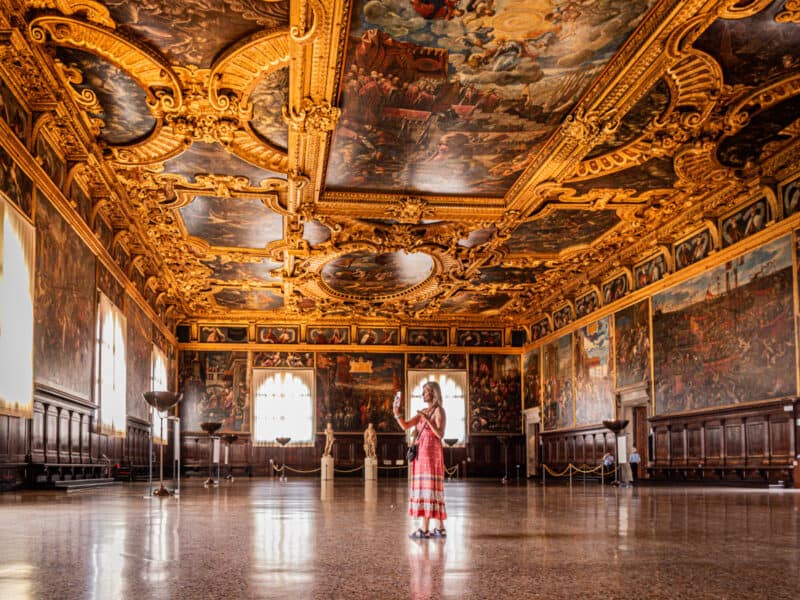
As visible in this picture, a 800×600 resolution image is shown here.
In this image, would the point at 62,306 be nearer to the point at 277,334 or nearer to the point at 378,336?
the point at 277,334

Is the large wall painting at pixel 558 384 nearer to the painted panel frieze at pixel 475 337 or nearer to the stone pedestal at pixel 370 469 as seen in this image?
the painted panel frieze at pixel 475 337

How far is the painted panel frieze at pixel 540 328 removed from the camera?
36666 millimetres

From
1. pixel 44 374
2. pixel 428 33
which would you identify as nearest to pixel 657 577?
pixel 428 33

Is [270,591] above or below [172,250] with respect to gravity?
below

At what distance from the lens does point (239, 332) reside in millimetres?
39031

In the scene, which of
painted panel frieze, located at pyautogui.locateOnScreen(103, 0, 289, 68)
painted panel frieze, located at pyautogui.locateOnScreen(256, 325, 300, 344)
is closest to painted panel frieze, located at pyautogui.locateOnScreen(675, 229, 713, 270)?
painted panel frieze, located at pyautogui.locateOnScreen(103, 0, 289, 68)

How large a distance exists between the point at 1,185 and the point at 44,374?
14.1ft

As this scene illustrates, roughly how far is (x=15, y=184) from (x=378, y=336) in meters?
26.5

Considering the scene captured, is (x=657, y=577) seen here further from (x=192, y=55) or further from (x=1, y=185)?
(x=1, y=185)

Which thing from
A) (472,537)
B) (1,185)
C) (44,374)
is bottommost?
(472,537)

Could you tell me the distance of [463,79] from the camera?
14.2 m

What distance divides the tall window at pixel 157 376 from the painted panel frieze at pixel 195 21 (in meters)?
18.9

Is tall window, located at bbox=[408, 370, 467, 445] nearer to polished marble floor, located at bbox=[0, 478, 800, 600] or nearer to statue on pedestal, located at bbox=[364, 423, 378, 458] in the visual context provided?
statue on pedestal, located at bbox=[364, 423, 378, 458]

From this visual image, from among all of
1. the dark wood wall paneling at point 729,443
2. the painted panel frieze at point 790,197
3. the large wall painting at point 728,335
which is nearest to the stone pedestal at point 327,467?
the dark wood wall paneling at point 729,443
